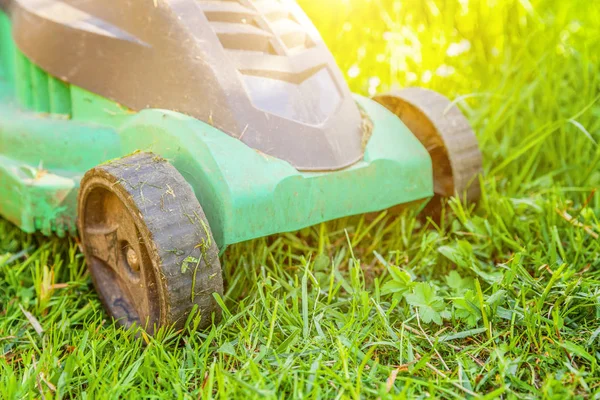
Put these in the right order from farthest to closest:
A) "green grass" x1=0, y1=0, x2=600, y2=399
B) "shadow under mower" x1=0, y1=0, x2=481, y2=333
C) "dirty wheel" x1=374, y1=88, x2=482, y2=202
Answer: "dirty wheel" x1=374, y1=88, x2=482, y2=202, "shadow under mower" x1=0, y1=0, x2=481, y2=333, "green grass" x1=0, y1=0, x2=600, y2=399

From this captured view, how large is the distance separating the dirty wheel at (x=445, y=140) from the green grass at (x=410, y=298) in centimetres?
5

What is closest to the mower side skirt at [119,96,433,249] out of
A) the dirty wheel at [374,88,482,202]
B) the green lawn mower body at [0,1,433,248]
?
the green lawn mower body at [0,1,433,248]

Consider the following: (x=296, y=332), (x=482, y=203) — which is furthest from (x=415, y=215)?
(x=296, y=332)

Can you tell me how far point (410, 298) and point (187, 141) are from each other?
470 mm

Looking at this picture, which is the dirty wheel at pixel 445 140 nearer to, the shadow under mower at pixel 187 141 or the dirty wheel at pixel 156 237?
the shadow under mower at pixel 187 141

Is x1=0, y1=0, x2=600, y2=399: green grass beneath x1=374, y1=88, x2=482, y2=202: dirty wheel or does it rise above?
beneath

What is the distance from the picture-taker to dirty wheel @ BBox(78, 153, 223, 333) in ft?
3.37

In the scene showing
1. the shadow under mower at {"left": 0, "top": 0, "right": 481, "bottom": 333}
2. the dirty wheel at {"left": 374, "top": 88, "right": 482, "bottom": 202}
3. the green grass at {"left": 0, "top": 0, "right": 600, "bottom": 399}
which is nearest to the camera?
the green grass at {"left": 0, "top": 0, "right": 600, "bottom": 399}

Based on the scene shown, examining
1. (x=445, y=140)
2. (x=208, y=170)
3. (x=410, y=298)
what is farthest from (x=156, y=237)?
(x=445, y=140)

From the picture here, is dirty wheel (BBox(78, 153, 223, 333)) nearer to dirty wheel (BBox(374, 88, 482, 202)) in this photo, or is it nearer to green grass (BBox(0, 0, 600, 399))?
green grass (BBox(0, 0, 600, 399))

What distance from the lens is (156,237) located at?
1.02m

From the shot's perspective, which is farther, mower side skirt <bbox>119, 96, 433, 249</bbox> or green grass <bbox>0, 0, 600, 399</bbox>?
mower side skirt <bbox>119, 96, 433, 249</bbox>

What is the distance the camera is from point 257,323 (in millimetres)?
1124

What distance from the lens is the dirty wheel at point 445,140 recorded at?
4.64 ft
